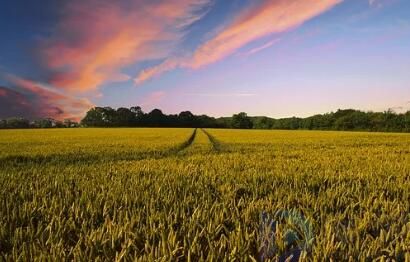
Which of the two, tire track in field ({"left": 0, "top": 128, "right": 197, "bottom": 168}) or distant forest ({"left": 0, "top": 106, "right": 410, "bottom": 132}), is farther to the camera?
distant forest ({"left": 0, "top": 106, "right": 410, "bottom": 132})

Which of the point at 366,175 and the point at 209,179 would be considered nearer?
the point at 209,179

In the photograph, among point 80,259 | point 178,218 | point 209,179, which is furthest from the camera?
point 209,179

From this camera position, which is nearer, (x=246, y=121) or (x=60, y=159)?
(x=60, y=159)

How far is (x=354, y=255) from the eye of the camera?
2.31 m

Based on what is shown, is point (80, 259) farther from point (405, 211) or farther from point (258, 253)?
point (405, 211)

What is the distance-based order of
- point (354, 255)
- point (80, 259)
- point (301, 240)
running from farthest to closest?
point (301, 240) → point (354, 255) → point (80, 259)

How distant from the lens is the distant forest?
10438cm

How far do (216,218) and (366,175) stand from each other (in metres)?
4.83

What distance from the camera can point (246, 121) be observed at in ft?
450

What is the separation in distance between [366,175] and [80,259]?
20.0 feet

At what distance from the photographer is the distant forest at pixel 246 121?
10438 centimetres

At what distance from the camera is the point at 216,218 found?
3.05 metres

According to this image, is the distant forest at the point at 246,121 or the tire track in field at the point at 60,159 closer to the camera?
the tire track in field at the point at 60,159

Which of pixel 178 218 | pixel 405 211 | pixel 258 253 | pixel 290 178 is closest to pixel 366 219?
pixel 405 211
